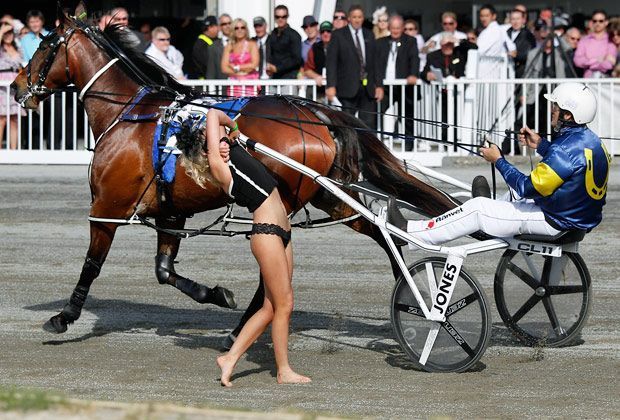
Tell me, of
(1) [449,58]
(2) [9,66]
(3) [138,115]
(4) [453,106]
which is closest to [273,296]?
(3) [138,115]

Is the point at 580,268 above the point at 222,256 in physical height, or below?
above

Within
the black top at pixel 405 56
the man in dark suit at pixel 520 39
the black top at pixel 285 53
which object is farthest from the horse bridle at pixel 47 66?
the man in dark suit at pixel 520 39

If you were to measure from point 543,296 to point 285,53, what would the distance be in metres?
9.26

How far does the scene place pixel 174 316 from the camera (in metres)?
8.98

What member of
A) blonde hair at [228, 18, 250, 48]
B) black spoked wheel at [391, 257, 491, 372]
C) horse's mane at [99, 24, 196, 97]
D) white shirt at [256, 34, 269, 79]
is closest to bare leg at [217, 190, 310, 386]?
black spoked wheel at [391, 257, 491, 372]

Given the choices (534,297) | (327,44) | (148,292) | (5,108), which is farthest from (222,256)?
(5,108)

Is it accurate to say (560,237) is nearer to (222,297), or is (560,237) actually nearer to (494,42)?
(222,297)

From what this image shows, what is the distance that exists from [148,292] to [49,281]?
3.03 ft

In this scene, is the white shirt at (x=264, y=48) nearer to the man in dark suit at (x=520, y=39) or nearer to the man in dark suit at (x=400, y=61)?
the man in dark suit at (x=400, y=61)

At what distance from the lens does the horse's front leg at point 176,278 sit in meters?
8.31

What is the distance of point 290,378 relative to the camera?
7008 millimetres

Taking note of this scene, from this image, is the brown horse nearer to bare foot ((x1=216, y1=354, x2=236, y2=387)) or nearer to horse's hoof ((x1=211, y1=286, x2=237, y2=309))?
horse's hoof ((x1=211, y1=286, x2=237, y2=309))

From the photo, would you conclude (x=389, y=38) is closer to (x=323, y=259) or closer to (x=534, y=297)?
(x=323, y=259)

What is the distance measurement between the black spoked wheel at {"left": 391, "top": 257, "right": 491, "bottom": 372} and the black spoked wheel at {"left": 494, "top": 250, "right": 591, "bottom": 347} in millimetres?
677
